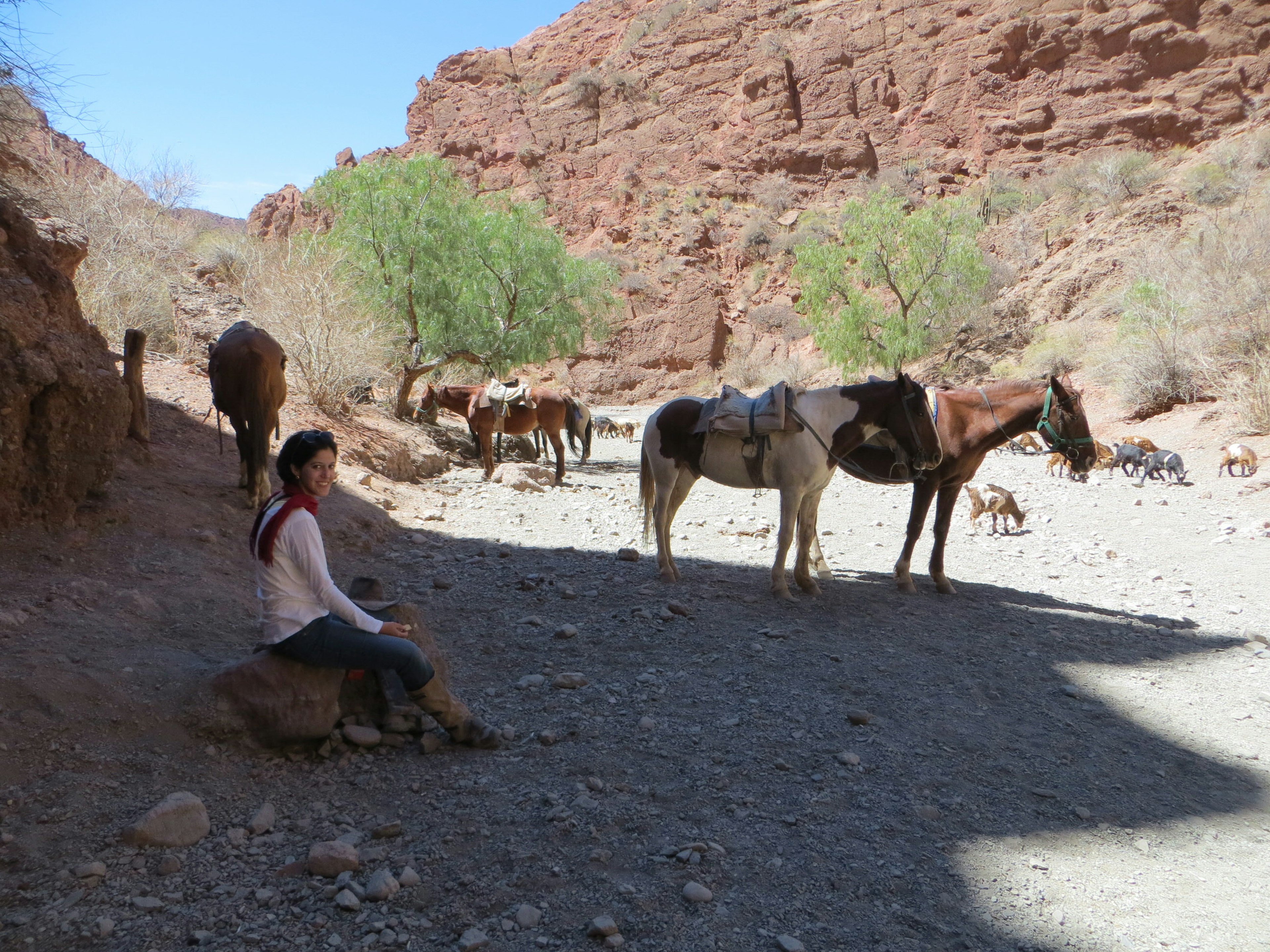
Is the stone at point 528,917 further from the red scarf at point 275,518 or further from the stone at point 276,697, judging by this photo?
the red scarf at point 275,518

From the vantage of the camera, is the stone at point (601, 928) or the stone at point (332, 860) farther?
the stone at point (332, 860)

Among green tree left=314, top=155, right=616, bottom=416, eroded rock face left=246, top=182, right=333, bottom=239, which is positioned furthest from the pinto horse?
eroded rock face left=246, top=182, right=333, bottom=239

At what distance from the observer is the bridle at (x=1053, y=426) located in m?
6.64

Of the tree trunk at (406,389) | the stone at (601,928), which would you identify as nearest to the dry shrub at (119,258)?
the tree trunk at (406,389)

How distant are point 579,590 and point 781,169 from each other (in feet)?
181

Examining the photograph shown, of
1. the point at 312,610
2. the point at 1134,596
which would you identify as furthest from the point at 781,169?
the point at 312,610

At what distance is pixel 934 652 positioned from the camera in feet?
17.6

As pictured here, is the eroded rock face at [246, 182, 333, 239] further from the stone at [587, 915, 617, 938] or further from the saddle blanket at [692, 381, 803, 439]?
the stone at [587, 915, 617, 938]

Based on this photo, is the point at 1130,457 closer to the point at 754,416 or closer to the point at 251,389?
the point at 754,416

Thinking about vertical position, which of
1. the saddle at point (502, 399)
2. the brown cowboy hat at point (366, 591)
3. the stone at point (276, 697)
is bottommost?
the stone at point (276, 697)

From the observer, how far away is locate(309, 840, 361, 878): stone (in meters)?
2.71

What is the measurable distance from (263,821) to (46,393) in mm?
3579

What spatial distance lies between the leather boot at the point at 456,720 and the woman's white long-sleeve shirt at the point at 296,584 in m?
0.50

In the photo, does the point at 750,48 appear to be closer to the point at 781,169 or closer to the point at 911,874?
the point at 781,169
